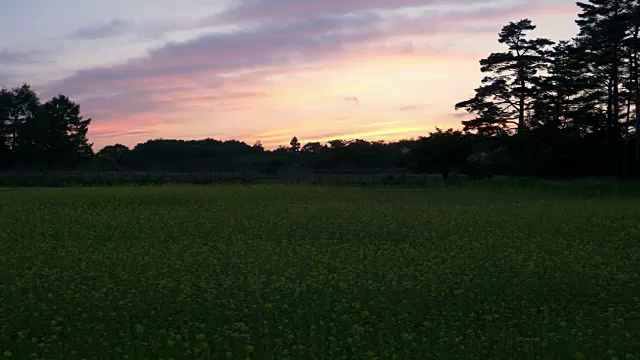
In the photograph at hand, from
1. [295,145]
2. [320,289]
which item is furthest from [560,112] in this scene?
[295,145]

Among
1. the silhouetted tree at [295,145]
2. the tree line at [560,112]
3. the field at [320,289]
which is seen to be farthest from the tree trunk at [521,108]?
the silhouetted tree at [295,145]

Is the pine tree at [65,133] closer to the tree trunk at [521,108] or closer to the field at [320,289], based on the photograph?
the tree trunk at [521,108]

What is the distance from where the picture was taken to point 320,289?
38.5ft

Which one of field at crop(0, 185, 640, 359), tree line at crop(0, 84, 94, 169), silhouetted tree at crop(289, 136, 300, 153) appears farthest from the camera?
silhouetted tree at crop(289, 136, 300, 153)

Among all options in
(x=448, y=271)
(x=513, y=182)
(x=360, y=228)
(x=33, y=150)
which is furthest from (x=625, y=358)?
(x=33, y=150)

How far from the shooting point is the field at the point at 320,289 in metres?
8.42

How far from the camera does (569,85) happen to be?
5453 cm

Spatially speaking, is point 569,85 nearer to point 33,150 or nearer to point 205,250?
point 205,250

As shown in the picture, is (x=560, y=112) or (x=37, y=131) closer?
(x=560, y=112)

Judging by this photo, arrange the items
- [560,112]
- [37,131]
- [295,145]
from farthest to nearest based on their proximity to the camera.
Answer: [295,145] → [37,131] → [560,112]

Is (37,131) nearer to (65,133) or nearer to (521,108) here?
(65,133)

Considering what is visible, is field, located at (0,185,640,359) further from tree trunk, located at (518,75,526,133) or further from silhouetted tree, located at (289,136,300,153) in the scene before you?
silhouetted tree, located at (289,136,300,153)

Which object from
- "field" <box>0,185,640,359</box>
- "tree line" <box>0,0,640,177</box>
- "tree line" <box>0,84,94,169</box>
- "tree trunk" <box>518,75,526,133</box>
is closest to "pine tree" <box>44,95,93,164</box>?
"tree line" <box>0,84,94,169</box>

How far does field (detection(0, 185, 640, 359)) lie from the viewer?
27.6 feet
